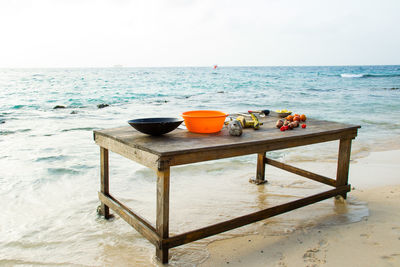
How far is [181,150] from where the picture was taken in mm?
1914

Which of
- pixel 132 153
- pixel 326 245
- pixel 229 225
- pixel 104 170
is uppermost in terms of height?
pixel 132 153

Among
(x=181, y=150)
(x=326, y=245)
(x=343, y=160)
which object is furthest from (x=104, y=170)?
(x=343, y=160)

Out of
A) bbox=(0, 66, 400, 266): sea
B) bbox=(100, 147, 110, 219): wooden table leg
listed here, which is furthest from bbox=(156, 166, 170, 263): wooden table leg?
bbox=(100, 147, 110, 219): wooden table leg

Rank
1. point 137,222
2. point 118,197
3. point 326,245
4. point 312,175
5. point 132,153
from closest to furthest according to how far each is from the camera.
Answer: point 132,153
point 137,222
point 326,245
point 312,175
point 118,197

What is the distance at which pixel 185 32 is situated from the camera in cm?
4128

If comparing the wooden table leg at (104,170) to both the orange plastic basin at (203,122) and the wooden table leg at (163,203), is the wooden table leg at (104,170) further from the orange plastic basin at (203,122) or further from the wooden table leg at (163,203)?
the wooden table leg at (163,203)

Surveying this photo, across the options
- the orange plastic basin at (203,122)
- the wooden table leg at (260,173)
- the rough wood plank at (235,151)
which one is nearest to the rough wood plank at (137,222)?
the rough wood plank at (235,151)

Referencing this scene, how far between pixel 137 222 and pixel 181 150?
73cm

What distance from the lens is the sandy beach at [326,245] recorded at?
7.16ft

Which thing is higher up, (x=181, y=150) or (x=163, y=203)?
(x=181, y=150)

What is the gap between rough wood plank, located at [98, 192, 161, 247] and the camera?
6.97 feet

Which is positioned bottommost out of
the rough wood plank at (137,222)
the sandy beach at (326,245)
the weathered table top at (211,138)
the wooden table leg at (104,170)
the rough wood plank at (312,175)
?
the sandy beach at (326,245)

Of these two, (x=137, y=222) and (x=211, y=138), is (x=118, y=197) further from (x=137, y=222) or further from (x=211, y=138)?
(x=211, y=138)

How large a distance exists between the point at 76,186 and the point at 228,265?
2.51m
